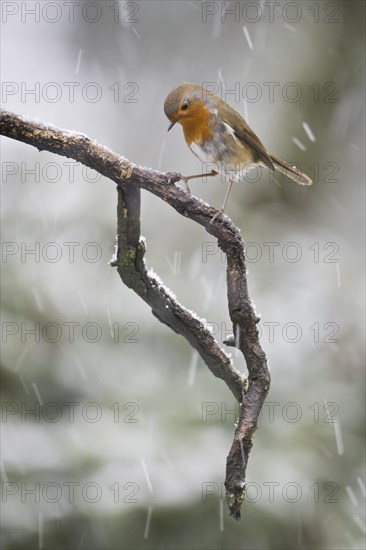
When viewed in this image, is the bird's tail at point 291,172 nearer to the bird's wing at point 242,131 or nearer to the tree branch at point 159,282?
the bird's wing at point 242,131

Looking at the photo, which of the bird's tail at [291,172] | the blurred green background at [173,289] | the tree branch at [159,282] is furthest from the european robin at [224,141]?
the blurred green background at [173,289]

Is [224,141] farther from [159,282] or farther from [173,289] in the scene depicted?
[173,289]

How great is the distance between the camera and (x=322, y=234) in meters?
5.32

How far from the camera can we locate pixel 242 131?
5.08ft

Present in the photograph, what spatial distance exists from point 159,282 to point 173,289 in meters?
3.36

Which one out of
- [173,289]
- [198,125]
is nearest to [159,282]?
[198,125]

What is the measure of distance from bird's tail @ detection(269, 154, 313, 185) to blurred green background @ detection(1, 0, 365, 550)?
196 centimetres

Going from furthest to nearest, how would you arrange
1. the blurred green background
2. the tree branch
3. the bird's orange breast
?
the blurred green background < the bird's orange breast < the tree branch

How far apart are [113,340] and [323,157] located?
8.15ft

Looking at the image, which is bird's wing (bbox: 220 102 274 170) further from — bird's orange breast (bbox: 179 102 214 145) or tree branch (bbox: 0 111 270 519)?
tree branch (bbox: 0 111 270 519)

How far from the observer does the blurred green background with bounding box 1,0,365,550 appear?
143 inches

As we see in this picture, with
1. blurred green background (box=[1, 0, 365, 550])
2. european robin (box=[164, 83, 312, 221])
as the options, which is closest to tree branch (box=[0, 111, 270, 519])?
Answer: european robin (box=[164, 83, 312, 221])

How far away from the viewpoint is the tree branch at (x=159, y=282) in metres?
1.02

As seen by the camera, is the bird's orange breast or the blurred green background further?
the blurred green background
